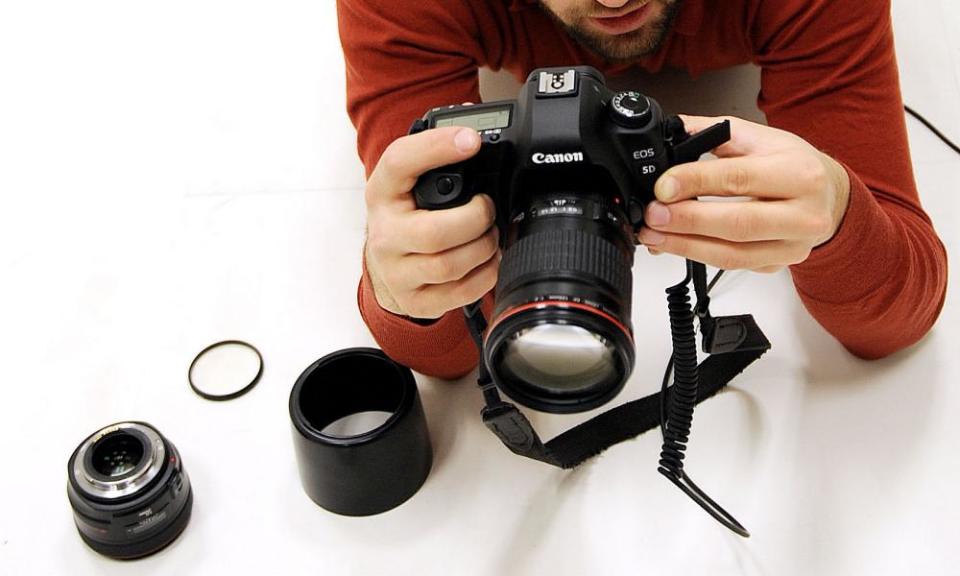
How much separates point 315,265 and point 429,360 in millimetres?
224

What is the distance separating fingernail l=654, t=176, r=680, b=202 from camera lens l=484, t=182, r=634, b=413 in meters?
0.03

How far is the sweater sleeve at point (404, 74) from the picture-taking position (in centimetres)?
Result: 88

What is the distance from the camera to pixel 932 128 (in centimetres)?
113

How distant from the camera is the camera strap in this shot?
81 centimetres

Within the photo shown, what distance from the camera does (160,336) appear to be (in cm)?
99

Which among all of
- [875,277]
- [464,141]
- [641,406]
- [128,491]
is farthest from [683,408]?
[128,491]

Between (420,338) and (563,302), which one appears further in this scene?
(420,338)

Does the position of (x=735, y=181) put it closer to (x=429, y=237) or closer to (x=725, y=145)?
(x=725, y=145)

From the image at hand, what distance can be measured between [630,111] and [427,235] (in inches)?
6.0

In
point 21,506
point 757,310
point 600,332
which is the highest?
point 600,332

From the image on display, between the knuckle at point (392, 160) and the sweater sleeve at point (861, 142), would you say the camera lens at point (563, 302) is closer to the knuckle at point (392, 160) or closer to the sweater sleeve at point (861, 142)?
the knuckle at point (392, 160)

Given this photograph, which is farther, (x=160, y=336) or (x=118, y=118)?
(x=118, y=118)

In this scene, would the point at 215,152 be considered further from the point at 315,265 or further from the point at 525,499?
the point at 525,499

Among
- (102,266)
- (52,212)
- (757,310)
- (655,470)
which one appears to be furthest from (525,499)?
(52,212)
